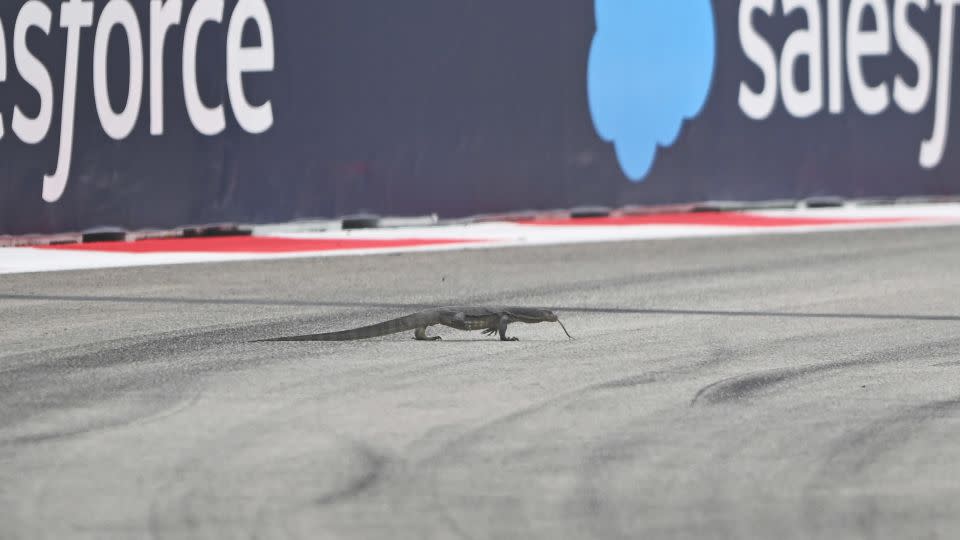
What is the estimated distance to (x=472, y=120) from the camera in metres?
14.4

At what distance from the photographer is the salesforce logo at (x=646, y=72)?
15047mm

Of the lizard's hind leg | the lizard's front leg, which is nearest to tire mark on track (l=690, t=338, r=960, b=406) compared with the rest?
the lizard's front leg

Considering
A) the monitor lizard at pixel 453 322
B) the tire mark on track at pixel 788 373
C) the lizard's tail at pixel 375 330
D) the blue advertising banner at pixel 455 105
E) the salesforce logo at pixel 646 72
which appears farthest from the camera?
the salesforce logo at pixel 646 72

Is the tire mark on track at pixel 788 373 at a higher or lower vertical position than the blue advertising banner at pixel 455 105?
lower

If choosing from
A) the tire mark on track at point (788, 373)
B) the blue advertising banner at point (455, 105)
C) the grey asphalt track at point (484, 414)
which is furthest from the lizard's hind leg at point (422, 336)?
the blue advertising banner at point (455, 105)

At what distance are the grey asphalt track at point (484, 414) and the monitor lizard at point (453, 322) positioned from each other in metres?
0.11

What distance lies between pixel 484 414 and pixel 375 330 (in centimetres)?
205

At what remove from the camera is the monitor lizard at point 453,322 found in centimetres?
769

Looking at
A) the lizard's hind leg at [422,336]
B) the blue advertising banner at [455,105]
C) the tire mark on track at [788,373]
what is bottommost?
the tire mark on track at [788,373]

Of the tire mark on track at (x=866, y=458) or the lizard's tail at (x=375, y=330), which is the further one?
the lizard's tail at (x=375, y=330)

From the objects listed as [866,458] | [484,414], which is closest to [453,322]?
[484,414]

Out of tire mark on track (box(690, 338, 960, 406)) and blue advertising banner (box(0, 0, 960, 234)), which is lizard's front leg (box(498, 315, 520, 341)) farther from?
blue advertising banner (box(0, 0, 960, 234))

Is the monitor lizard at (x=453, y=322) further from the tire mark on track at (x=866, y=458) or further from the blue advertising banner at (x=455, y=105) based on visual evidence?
the blue advertising banner at (x=455, y=105)

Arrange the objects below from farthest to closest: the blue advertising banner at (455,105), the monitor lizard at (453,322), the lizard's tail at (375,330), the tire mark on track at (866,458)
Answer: the blue advertising banner at (455,105) → the lizard's tail at (375,330) → the monitor lizard at (453,322) → the tire mark on track at (866,458)
